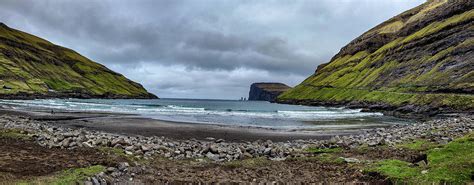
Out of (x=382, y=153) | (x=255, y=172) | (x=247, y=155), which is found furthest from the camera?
(x=247, y=155)

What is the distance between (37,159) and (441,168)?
19700 mm

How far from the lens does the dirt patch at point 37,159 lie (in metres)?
14.1

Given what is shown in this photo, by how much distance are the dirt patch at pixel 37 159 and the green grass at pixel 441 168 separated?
14427 millimetres

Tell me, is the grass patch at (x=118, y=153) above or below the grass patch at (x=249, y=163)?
above

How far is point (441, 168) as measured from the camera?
14.1m

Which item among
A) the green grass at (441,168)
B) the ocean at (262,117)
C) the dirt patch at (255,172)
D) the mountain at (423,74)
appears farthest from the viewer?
the mountain at (423,74)

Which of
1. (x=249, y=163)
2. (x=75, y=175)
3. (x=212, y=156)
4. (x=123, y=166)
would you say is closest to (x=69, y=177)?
(x=75, y=175)

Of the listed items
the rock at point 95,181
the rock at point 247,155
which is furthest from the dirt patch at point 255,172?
the rock at point 95,181

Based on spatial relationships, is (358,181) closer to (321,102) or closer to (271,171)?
(271,171)

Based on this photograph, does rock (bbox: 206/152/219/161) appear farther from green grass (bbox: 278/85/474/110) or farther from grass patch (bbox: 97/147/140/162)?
green grass (bbox: 278/85/474/110)

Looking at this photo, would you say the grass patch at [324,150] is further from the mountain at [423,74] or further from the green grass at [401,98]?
the green grass at [401,98]

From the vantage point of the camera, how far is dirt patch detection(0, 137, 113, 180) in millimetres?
14109

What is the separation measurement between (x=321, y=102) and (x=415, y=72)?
60.7m

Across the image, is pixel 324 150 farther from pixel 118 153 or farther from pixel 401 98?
pixel 401 98
